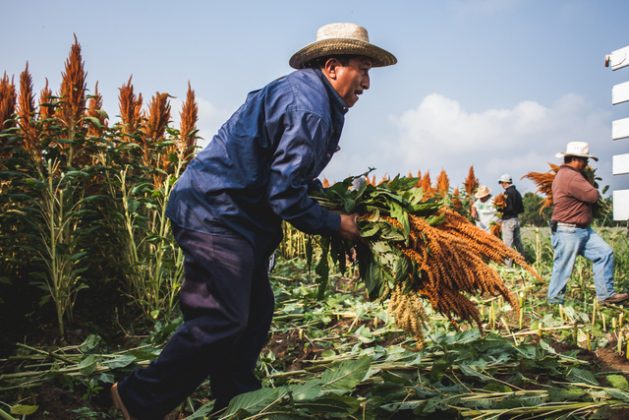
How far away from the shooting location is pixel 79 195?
409 centimetres

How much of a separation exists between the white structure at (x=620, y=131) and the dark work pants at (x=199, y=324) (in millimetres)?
7285

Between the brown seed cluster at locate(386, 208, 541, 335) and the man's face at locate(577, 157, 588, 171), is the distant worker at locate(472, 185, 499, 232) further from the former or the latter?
the brown seed cluster at locate(386, 208, 541, 335)

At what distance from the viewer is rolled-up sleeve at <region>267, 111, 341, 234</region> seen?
6.25 feet

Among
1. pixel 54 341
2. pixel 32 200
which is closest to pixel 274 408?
pixel 54 341

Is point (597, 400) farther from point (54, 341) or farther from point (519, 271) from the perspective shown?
point (519, 271)

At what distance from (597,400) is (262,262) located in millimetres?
1687

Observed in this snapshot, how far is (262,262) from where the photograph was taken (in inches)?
90.9

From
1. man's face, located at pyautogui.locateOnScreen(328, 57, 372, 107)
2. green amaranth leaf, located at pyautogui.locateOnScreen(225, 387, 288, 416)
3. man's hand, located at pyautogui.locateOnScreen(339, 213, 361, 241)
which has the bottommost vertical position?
green amaranth leaf, located at pyautogui.locateOnScreen(225, 387, 288, 416)

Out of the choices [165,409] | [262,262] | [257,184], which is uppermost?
[257,184]

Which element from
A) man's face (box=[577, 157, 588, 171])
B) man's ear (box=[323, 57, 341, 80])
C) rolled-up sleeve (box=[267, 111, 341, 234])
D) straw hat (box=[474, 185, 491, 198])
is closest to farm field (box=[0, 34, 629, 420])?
rolled-up sleeve (box=[267, 111, 341, 234])

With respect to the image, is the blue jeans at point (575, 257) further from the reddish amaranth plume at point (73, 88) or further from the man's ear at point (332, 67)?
the reddish amaranth plume at point (73, 88)

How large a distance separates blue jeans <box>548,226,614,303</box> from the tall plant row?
3.85 metres

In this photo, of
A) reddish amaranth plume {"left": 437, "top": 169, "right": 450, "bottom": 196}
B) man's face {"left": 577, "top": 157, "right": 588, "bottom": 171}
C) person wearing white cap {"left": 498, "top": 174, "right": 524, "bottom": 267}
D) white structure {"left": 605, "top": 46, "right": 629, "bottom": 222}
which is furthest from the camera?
reddish amaranth plume {"left": 437, "top": 169, "right": 450, "bottom": 196}

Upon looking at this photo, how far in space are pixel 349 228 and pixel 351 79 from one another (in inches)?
26.7
